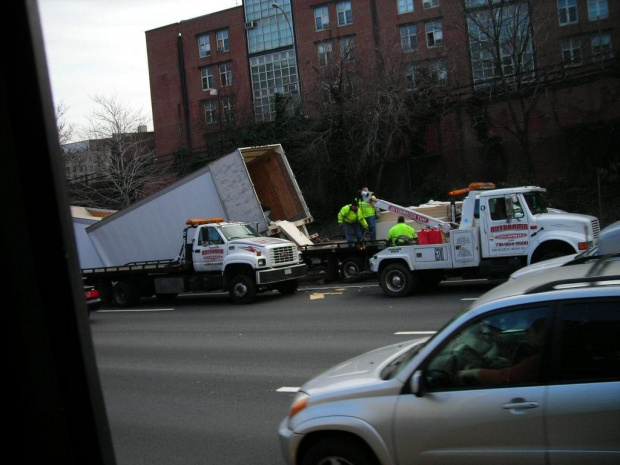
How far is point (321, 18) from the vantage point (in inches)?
1693

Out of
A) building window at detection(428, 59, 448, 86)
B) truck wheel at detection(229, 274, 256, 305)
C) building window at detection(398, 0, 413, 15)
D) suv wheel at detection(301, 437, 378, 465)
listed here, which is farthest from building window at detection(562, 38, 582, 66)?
suv wheel at detection(301, 437, 378, 465)

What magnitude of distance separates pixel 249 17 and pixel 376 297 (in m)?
35.2

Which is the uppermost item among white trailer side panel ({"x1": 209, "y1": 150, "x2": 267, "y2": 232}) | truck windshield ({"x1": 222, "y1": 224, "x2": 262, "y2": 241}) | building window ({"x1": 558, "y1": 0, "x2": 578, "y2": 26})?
building window ({"x1": 558, "y1": 0, "x2": 578, "y2": 26})

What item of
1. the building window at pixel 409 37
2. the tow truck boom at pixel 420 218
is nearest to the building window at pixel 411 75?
the building window at pixel 409 37

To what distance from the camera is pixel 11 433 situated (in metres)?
2.35

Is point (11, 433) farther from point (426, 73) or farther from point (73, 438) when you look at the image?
point (426, 73)

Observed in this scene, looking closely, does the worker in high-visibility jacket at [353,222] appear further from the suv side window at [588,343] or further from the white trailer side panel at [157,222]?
the suv side window at [588,343]

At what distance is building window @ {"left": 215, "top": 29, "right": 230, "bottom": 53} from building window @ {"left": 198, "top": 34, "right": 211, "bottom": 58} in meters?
0.84

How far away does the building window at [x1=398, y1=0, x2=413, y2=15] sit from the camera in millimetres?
39562

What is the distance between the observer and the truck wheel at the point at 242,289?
1761 centimetres

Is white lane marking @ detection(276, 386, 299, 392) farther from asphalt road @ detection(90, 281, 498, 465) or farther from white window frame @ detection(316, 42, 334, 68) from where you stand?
white window frame @ detection(316, 42, 334, 68)

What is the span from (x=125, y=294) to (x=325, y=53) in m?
23.0

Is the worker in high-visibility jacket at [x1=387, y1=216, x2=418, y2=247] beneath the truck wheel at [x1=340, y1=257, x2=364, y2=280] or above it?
above

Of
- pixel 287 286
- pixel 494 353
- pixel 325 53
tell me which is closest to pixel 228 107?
pixel 325 53
